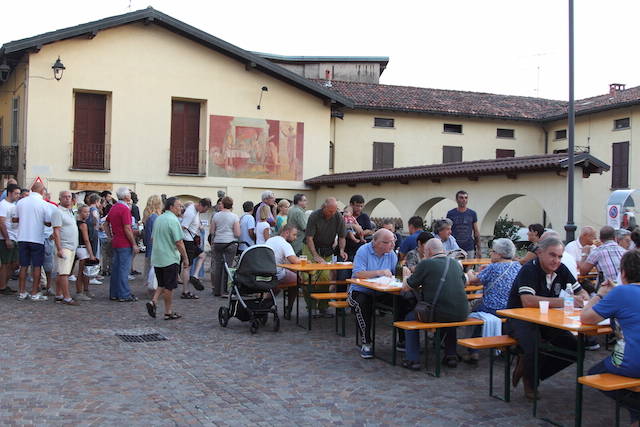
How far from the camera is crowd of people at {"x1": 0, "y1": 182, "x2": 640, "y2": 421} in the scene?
5.90 meters

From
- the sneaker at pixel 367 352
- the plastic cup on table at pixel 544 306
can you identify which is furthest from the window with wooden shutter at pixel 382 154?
the plastic cup on table at pixel 544 306

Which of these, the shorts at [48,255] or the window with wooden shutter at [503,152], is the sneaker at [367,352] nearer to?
the shorts at [48,255]

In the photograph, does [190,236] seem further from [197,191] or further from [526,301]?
[197,191]

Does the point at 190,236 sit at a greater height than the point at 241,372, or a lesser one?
greater

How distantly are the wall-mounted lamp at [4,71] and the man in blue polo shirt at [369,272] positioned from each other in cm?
1866

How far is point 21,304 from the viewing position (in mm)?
10625

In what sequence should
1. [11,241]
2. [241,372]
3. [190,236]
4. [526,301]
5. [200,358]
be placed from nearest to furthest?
[526,301]
[241,372]
[200,358]
[11,241]
[190,236]

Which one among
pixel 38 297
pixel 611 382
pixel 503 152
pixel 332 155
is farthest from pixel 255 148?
pixel 611 382

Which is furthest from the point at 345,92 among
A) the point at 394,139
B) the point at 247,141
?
the point at 247,141

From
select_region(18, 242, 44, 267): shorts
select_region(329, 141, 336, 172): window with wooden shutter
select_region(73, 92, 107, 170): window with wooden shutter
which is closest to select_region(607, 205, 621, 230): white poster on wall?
select_region(329, 141, 336, 172): window with wooden shutter

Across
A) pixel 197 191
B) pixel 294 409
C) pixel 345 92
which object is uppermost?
pixel 345 92

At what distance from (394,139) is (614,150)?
9.03m

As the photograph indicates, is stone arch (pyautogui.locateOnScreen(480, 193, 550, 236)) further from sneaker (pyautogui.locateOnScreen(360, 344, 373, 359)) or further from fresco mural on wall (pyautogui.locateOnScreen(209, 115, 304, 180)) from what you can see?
sneaker (pyautogui.locateOnScreen(360, 344, 373, 359))

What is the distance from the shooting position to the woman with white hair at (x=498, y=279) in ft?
24.0
